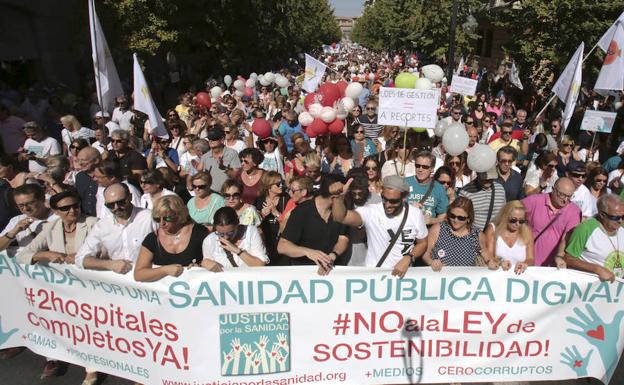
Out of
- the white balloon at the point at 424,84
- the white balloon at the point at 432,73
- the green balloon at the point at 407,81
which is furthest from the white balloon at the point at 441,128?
the white balloon at the point at 432,73

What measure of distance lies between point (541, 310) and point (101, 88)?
18.4 ft

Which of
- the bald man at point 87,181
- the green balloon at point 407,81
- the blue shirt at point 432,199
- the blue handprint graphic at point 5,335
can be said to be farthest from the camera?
the green balloon at point 407,81

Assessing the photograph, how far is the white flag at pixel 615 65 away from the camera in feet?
23.7

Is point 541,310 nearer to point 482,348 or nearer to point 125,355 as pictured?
point 482,348

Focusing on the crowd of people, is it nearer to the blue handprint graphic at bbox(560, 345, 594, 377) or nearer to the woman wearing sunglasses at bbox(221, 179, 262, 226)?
the woman wearing sunglasses at bbox(221, 179, 262, 226)

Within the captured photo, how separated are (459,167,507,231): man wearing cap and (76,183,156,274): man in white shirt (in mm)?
2922

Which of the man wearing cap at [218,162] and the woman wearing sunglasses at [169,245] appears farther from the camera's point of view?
the man wearing cap at [218,162]

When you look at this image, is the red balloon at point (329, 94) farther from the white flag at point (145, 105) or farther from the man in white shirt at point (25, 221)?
the man in white shirt at point (25, 221)

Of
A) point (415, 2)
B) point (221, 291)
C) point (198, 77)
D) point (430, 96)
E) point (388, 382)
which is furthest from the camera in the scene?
point (415, 2)

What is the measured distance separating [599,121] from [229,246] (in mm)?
6289

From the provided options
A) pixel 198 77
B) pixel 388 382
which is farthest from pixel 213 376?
pixel 198 77

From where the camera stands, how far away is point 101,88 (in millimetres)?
6230

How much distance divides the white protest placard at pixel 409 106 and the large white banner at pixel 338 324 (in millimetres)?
3044

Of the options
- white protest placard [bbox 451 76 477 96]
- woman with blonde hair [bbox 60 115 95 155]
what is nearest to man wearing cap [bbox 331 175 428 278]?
woman with blonde hair [bbox 60 115 95 155]
